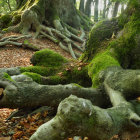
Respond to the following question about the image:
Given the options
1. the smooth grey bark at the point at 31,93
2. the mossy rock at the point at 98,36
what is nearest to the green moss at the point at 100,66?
the smooth grey bark at the point at 31,93

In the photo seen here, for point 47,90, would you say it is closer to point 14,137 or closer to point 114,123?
point 14,137

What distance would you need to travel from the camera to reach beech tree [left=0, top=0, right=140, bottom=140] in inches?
77.1

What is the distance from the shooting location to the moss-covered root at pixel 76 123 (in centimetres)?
188

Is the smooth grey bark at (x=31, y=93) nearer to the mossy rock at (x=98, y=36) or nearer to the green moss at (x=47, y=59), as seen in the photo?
the green moss at (x=47, y=59)

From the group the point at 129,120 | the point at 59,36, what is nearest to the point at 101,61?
the point at 129,120

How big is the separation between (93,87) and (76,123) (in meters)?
2.00

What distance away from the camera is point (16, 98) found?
275cm

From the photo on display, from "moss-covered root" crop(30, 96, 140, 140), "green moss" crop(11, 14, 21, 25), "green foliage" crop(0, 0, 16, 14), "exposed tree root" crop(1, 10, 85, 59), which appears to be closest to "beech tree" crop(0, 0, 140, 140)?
"moss-covered root" crop(30, 96, 140, 140)

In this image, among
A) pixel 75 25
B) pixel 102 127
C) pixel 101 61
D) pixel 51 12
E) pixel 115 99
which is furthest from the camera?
pixel 75 25

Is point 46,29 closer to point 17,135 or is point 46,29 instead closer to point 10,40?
point 10,40

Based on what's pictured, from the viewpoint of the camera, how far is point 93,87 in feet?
12.6

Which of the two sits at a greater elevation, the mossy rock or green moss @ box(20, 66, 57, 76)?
the mossy rock

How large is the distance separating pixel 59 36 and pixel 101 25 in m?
6.19

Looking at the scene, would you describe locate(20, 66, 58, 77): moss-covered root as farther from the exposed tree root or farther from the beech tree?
the exposed tree root
